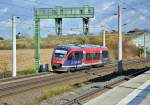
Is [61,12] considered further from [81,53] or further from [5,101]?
[5,101]

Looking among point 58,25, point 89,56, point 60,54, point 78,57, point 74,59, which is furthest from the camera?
point 58,25

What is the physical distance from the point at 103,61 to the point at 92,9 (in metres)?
7.96

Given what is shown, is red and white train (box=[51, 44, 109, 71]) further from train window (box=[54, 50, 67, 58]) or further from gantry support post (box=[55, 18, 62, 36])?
gantry support post (box=[55, 18, 62, 36])

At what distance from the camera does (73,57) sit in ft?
152

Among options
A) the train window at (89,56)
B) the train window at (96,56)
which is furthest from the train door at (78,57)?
the train window at (96,56)

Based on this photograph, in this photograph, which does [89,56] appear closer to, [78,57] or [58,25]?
[78,57]

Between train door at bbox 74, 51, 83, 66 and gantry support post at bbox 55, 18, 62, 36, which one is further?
gantry support post at bbox 55, 18, 62, 36

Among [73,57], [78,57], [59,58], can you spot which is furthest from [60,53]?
[78,57]

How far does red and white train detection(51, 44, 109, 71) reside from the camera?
45.4 m

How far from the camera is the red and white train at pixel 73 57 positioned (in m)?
45.4

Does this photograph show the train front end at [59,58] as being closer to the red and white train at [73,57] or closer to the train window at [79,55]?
the red and white train at [73,57]

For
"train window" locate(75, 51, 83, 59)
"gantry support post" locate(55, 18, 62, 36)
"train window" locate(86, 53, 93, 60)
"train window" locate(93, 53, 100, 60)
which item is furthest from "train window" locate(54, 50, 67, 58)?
"gantry support post" locate(55, 18, 62, 36)

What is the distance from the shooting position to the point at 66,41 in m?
109

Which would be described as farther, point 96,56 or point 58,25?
point 58,25
